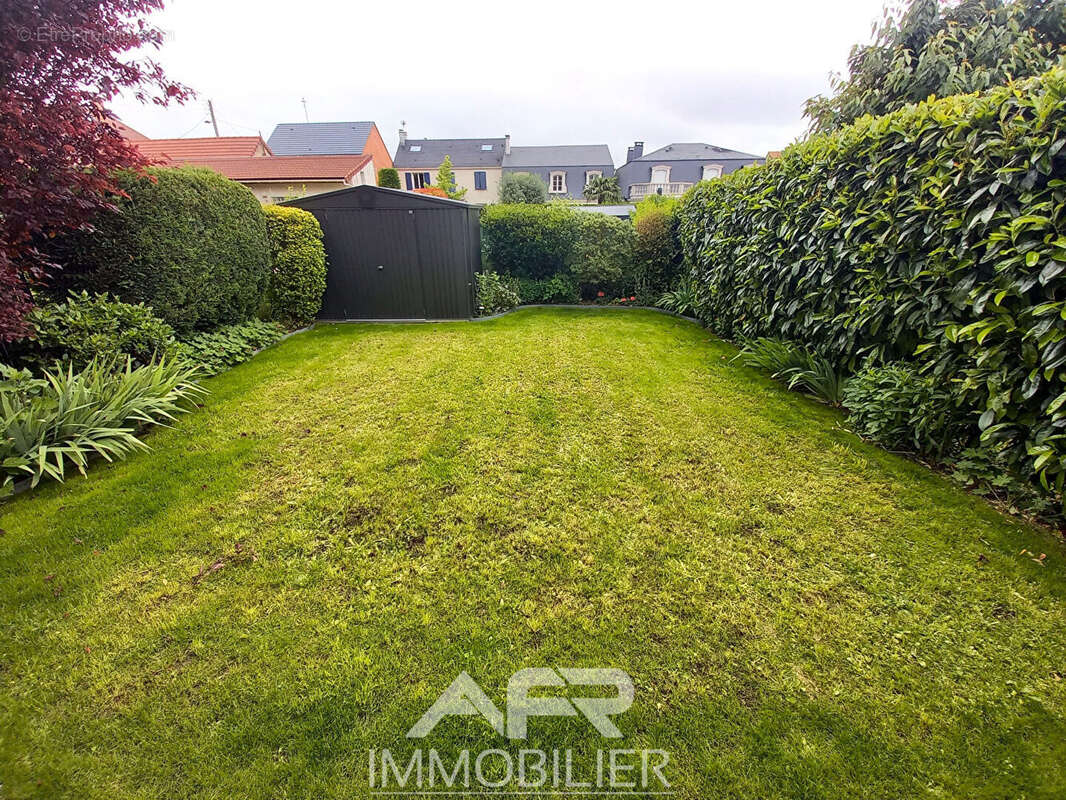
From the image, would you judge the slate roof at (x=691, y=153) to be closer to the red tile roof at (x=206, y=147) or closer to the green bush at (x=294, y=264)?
the red tile roof at (x=206, y=147)

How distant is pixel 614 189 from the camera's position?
24.1 metres

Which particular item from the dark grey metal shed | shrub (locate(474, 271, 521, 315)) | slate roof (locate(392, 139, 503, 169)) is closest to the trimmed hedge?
shrub (locate(474, 271, 521, 315))

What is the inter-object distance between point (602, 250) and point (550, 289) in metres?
1.27

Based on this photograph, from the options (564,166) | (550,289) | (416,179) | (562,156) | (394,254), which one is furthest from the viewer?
(562,156)

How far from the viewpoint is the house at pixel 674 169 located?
28.1 m

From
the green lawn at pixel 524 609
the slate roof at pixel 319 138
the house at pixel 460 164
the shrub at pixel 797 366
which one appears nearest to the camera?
the green lawn at pixel 524 609

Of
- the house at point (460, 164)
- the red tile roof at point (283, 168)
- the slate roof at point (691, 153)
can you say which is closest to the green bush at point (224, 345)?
the red tile roof at point (283, 168)

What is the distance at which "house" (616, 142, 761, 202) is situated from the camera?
28.1m

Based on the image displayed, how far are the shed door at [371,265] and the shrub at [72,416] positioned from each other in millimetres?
3847

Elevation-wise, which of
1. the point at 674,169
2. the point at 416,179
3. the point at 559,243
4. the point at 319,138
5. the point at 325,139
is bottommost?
the point at 559,243

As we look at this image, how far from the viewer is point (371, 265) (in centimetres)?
691

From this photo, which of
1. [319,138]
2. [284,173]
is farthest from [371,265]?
[319,138]

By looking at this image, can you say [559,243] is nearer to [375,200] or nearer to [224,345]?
[375,200]

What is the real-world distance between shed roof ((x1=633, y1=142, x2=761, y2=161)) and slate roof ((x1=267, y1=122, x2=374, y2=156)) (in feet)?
61.4
